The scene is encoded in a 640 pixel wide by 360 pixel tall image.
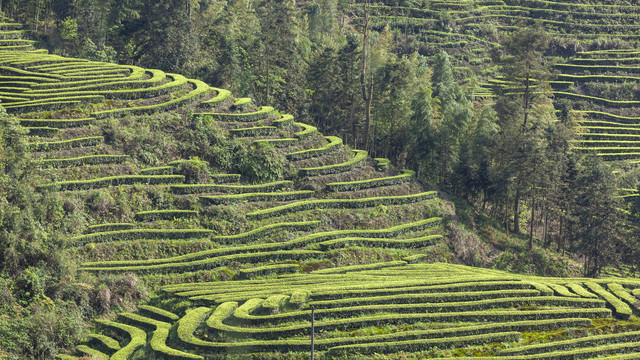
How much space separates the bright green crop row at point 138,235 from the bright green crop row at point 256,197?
3737 millimetres

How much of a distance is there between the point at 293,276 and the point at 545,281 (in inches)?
820

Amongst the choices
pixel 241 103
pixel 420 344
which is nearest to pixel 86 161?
pixel 241 103

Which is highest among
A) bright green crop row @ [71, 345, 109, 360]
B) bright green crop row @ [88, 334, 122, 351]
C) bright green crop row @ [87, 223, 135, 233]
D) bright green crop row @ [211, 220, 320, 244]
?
bright green crop row @ [87, 223, 135, 233]

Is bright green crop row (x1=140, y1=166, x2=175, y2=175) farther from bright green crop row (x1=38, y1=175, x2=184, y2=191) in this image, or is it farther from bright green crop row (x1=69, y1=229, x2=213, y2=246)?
bright green crop row (x1=69, y1=229, x2=213, y2=246)

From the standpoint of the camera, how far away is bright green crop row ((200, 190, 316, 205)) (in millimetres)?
54375

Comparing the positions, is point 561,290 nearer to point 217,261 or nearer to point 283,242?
point 283,242

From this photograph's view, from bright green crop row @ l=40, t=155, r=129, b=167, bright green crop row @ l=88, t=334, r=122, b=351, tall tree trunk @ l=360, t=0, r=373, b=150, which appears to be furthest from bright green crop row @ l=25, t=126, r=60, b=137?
tall tree trunk @ l=360, t=0, r=373, b=150

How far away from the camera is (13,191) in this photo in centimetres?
4272

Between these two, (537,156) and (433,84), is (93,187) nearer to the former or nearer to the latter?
(537,156)

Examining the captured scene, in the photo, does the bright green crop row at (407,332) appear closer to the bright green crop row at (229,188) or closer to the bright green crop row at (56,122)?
the bright green crop row at (229,188)

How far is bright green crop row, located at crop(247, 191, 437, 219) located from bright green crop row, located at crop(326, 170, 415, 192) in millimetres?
1994

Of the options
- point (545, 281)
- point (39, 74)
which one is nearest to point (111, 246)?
point (39, 74)

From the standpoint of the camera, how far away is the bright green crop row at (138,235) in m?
46.4

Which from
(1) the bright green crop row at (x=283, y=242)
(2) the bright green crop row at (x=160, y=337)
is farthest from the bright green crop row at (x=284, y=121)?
(2) the bright green crop row at (x=160, y=337)
